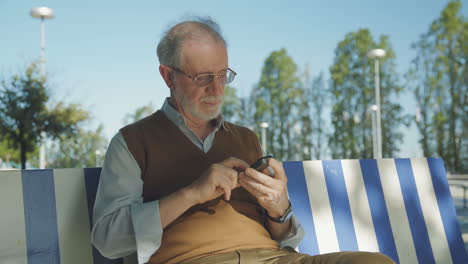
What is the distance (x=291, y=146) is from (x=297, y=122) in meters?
2.17

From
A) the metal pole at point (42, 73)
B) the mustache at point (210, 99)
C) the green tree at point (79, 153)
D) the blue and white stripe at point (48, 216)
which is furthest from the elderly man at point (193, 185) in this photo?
the green tree at point (79, 153)

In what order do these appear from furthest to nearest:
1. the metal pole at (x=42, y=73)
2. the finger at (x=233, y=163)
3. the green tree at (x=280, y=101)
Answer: the green tree at (x=280, y=101), the metal pole at (x=42, y=73), the finger at (x=233, y=163)

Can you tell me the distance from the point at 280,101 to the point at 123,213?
37.8 meters

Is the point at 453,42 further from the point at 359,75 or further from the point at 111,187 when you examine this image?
the point at 111,187

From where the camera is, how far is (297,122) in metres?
39.8

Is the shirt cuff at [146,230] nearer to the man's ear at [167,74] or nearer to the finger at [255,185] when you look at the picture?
the finger at [255,185]

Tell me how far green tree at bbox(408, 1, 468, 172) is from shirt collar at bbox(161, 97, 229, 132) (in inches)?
1238

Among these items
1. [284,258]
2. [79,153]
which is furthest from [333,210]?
[79,153]

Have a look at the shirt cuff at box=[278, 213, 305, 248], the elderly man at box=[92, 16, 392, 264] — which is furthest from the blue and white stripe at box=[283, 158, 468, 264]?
the elderly man at box=[92, 16, 392, 264]

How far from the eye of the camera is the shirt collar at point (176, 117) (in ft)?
7.43

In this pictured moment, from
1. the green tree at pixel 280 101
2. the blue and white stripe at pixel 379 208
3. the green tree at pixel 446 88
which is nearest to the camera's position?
the blue and white stripe at pixel 379 208

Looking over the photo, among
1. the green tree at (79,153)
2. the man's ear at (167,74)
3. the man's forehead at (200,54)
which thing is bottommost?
the green tree at (79,153)

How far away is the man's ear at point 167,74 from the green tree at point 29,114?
18.8 m

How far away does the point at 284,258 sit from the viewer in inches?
82.3
